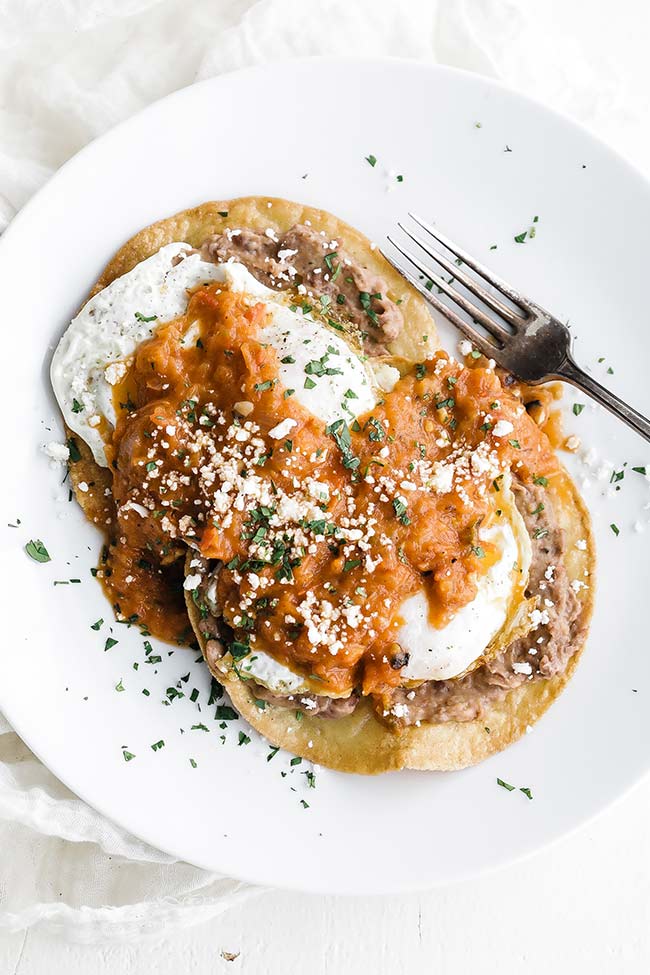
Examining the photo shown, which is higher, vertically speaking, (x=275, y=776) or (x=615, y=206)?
(x=615, y=206)

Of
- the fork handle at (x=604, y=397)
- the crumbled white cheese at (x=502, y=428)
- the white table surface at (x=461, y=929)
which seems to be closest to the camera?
the crumbled white cheese at (x=502, y=428)

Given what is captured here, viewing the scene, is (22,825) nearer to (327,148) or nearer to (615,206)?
(327,148)

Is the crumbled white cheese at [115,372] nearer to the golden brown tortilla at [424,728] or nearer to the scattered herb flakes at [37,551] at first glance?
the scattered herb flakes at [37,551]

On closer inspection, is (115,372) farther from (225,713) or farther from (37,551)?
(225,713)

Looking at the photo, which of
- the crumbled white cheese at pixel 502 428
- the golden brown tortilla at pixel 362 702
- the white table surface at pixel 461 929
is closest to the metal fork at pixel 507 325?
the golden brown tortilla at pixel 362 702

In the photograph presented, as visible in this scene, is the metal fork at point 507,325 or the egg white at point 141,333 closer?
the egg white at point 141,333

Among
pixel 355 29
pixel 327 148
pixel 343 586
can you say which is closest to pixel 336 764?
pixel 343 586

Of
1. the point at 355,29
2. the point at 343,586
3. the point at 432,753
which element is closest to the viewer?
the point at 343,586

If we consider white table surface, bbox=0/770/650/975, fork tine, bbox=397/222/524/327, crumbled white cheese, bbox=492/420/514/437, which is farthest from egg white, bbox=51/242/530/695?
white table surface, bbox=0/770/650/975
